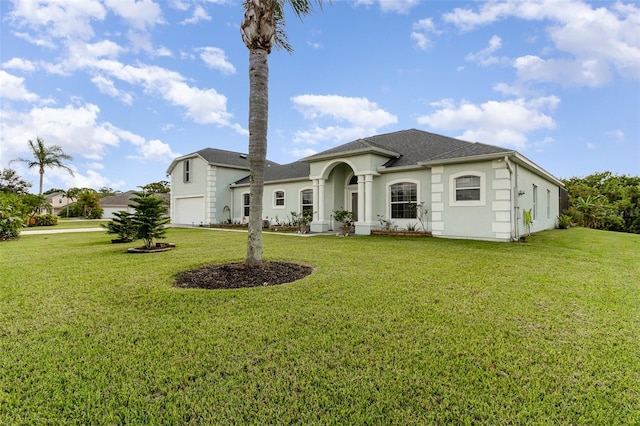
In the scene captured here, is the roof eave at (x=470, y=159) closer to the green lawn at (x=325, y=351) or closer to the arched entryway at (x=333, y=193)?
the arched entryway at (x=333, y=193)

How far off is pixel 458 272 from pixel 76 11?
15.4 meters

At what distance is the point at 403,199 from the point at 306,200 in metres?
6.67

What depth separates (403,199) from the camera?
47.9ft

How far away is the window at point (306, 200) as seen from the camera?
18.8m

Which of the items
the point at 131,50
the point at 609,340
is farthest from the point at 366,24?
the point at 609,340

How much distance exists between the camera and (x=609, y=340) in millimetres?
3289

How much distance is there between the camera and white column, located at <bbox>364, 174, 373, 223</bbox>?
14.7m

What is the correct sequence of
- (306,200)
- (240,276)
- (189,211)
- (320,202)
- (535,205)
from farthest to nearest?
(189,211)
(306,200)
(320,202)
(535,205)
(240,276)

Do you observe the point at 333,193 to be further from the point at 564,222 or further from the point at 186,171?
the point at 564,222

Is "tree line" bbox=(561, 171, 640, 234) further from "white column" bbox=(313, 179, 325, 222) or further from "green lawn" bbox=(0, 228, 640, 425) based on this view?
"green lawn" bbox=(0, 228, 640, 425)

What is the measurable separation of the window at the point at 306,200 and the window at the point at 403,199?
5.68m

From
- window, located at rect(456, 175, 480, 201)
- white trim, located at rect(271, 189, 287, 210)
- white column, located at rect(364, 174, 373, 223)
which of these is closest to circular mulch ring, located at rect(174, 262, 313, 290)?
white column, located at rect(364, 174, 373, 223)

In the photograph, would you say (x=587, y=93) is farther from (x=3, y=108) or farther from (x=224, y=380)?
(x=3, y=108)

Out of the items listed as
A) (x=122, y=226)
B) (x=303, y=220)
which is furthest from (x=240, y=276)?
(x=303, y=220)
